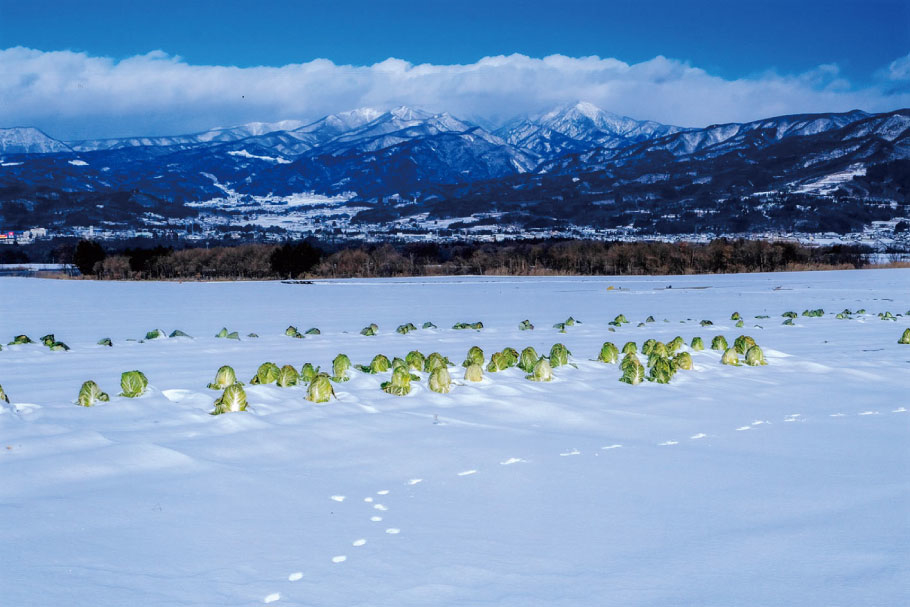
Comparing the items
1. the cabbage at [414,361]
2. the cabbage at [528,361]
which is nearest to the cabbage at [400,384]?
the cabbage at [414,361]

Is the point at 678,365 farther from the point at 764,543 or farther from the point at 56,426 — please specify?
the point at 56,426

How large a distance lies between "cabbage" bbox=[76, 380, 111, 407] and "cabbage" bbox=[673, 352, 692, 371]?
5.92 metres

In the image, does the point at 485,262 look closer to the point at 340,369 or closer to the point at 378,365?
the point at 378,365

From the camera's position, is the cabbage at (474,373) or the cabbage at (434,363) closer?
the cabbage at (434,363)

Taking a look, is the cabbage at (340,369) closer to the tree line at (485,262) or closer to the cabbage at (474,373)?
the cabbage at (474,373)

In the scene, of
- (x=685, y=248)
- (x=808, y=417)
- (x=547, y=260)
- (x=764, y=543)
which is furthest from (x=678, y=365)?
(x=547, y=260)

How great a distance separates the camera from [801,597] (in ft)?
10.1

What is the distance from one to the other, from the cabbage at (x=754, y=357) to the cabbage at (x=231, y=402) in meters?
6.09

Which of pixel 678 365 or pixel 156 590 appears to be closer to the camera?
pixel 156 590

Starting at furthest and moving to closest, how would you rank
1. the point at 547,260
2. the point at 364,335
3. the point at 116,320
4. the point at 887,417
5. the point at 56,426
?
the point at 547,260 < the point at 116,320 < the point at 364,335 < the point at 887,417 < the point at 56,426

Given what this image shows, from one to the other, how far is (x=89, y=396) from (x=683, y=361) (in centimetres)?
611

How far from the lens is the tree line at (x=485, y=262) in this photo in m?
61.4

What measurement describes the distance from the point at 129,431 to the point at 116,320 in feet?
52.9

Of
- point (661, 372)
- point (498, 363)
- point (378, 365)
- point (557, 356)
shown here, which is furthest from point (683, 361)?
point (378, 365)
